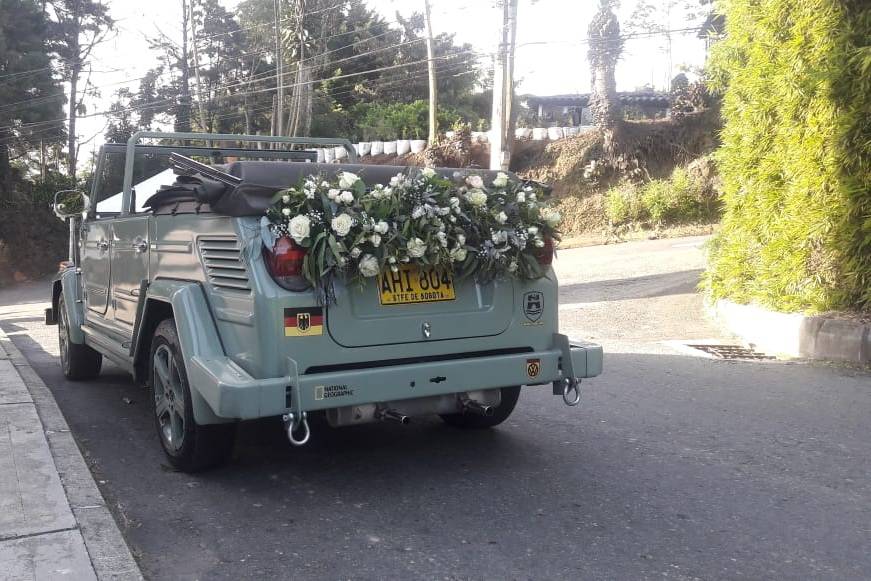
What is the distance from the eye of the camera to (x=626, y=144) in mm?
26359

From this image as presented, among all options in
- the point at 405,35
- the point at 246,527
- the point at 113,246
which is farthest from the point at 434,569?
the point at 405,35

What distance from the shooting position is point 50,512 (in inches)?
150

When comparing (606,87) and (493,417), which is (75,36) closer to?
(606,87)

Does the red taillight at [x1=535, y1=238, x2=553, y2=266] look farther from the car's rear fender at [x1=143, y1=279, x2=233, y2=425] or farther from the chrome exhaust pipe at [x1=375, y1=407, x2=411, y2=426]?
the car's rear fender at [x1=143, y1=279, x2=233, y2=425]

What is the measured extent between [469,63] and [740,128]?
36951mm

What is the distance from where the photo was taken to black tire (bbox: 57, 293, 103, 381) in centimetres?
753

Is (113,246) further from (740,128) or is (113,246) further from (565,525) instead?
(740,128)

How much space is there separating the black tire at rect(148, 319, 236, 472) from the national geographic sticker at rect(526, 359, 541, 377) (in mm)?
1641

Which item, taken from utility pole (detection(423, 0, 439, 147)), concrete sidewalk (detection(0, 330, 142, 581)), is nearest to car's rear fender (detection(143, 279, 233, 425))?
concrete sidewalk (detection(0, 330, 142, 581))

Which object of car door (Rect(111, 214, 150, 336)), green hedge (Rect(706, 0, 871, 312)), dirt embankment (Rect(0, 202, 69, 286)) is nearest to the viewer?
car door (Rect(111, 214, 150, 336))

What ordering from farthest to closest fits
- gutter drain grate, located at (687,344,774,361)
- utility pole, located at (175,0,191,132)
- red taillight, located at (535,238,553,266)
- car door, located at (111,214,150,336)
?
utility pole, located at (175,0,191,132), gutter drain grate, located at (687,344,774,361), car door, located at (111,214,150,336), red taillight, located at (535,238,553,266)

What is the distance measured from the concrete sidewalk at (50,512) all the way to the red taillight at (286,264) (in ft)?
4.45

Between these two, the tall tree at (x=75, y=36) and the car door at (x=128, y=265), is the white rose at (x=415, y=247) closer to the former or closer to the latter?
the car door at (x=128, y=265)

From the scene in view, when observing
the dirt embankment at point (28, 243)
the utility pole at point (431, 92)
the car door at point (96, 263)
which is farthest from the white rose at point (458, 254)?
the dirt embankment at point (28, 243)
